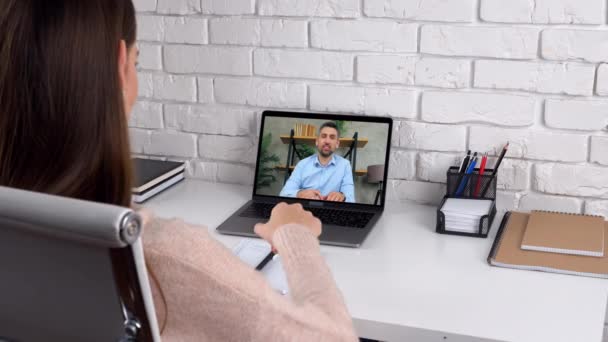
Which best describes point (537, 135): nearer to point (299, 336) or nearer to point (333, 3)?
point (333, 3)

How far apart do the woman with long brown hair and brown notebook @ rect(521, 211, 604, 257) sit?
70cm

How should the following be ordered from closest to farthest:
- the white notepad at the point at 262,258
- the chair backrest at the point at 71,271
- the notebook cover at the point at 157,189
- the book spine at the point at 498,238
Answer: the chair backrest at the point at 71,271, the white notepad at the point at 262,258, the book spine at the point at 498,238, the notebook cover at the point at 157,189

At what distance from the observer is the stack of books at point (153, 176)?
67.6 inches

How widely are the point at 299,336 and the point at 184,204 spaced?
887 millimetres

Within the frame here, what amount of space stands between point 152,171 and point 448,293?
83cm

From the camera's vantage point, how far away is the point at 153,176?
5.78 feet

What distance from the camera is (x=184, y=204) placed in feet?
5.68

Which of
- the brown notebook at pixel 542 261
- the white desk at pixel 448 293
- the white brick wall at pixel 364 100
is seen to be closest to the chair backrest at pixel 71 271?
the white desk at pixel 448 293

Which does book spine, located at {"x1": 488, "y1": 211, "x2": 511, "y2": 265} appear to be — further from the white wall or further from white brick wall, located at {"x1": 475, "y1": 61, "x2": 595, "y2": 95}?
white brick wall, located at {"x1": 475, "y1": 61, "x2": 595, "y2": 95}

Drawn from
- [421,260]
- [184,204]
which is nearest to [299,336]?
[421,260]

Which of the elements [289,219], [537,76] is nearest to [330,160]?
[289,219]

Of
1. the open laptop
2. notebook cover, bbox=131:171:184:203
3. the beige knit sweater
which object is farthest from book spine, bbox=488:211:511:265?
notebook cover, bbox=131:171:184:203

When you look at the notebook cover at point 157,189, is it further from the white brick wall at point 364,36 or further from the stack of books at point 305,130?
the white brick wall at point 364,36

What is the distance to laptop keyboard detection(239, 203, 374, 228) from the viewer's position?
157cm
